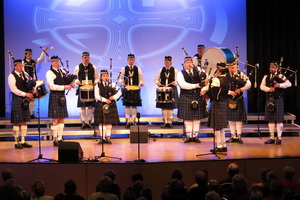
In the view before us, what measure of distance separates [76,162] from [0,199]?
2373mm

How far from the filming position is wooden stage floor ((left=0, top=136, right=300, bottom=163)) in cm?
786

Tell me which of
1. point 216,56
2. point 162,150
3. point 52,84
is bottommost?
point 162,150

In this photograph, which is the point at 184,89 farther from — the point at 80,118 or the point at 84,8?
the point at 84,8

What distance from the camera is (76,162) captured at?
6.96m

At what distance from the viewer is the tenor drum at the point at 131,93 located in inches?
391

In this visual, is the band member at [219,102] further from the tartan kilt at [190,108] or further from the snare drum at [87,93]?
the snare drum at [87,93]

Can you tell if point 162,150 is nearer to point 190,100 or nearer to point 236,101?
point 190,100

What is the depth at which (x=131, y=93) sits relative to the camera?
10008 millimetres

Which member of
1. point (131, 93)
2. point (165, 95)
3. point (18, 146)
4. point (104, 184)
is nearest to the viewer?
point (104, 184)

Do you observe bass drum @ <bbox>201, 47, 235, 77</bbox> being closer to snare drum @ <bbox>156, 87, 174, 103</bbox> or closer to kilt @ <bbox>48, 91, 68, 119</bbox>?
snare drum @ <bbox>156, 87, 174, 103</bbox>

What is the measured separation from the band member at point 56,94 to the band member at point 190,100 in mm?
2098

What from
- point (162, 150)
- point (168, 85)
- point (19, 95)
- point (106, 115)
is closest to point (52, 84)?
point (19, 95)

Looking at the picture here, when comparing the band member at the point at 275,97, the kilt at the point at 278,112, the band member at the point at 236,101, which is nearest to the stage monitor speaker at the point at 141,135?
the band member at the point at 236,101

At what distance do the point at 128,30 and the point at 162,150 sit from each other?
13.4ft
